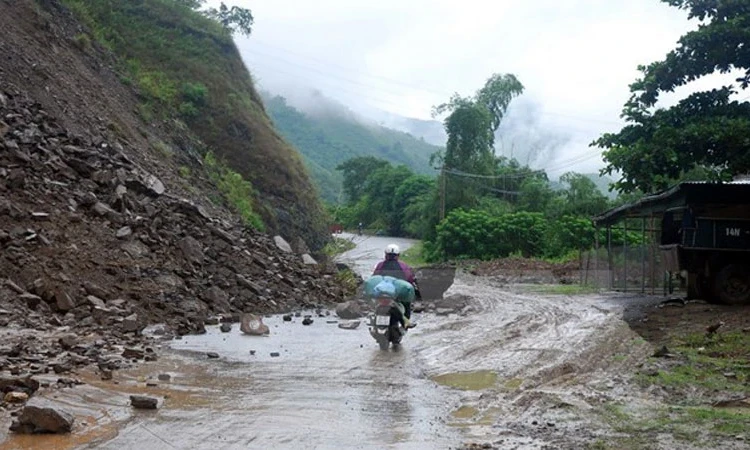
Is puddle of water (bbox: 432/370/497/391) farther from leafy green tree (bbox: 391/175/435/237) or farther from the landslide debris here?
leafy green tree (bbox: 391/175/435/237)

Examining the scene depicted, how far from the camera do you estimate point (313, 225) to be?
3466 centimetres

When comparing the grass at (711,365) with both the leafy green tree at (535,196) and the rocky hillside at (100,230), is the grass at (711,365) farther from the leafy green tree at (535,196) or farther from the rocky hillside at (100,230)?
the leafy green tree at (535,196)

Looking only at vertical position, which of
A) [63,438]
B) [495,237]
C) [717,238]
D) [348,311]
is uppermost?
[495,237]

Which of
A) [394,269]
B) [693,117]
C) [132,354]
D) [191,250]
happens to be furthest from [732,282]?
[132,354]

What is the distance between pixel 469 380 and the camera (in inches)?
373

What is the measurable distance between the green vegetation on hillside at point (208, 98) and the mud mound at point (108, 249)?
960cm

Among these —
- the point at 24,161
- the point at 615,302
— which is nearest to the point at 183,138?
the point at 24,161

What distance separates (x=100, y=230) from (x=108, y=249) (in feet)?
2.09

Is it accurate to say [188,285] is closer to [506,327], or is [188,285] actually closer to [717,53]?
[506,327]

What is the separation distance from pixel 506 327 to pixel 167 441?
379 inches

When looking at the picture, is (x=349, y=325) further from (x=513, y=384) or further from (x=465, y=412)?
(x=465, y=412)

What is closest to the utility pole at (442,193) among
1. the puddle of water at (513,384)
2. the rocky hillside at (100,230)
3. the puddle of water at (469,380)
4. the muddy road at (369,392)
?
the rocky hillside at (100,230)

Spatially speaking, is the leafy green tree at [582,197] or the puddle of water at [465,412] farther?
the leafy green tree at [582,197]

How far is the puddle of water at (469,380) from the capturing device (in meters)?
9.07
